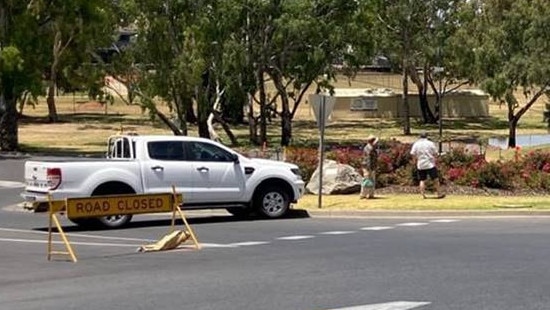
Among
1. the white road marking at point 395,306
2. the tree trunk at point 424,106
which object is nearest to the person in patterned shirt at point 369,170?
the white road marking at point 395,306

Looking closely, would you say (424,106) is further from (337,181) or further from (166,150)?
(166,150)

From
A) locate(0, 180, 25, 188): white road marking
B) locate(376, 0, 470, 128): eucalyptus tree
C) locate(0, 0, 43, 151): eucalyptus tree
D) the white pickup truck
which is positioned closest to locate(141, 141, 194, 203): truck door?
the white pickup truck

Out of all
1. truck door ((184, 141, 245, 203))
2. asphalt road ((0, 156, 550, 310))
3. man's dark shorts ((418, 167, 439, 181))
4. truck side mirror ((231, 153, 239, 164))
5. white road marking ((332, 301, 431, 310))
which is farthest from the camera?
man's dark shorts ((418, 167, 439, 181))

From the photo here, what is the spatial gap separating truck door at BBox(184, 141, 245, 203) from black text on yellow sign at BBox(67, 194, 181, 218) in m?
3.32

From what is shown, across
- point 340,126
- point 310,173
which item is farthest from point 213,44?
point 340,126

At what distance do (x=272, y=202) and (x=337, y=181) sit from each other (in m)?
5.27

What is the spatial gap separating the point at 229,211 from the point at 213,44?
1061 inches

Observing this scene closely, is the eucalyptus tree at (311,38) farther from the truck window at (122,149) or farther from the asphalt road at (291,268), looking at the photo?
the asphalt road at (291,268)

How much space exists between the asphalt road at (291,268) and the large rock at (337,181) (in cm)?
583

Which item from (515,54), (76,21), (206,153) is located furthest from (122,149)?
(515,54)

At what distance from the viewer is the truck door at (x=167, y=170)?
801 inches

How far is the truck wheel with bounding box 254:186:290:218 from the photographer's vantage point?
71.5 feet

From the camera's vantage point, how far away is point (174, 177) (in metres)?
20.6

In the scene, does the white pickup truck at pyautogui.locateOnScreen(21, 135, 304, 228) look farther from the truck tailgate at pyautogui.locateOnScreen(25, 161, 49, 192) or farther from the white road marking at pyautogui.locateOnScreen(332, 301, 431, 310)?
the white road marking at pyautogui.locateOnScreen(332, 301, 431, 310)
